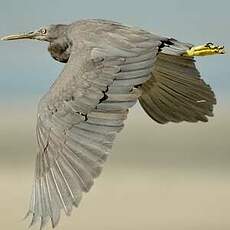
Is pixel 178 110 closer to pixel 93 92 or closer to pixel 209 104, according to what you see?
pixel 209 104

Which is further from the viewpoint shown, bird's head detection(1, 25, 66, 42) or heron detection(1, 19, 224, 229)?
bird's head detection(1, 25, 66, 42)

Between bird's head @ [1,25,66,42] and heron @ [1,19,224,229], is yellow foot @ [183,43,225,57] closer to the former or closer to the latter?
heron @ [1,19,224,229]

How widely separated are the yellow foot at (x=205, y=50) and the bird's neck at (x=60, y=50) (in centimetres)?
67

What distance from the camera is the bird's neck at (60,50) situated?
7.95 meters

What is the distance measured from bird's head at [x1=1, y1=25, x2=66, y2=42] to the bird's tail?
55 centimetres

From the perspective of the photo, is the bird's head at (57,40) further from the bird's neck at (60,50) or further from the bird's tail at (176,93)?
the bird's tail at (176,93)

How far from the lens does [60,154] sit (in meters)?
6.79

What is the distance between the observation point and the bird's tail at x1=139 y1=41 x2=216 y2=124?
793 cm

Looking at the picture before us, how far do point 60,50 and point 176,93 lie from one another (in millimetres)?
→ 667

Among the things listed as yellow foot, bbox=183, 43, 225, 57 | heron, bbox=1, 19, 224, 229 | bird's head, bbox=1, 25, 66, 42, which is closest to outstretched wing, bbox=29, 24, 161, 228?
heron, bbox=1, 19, 224, 229

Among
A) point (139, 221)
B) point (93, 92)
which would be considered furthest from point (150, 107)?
point (139, 221)

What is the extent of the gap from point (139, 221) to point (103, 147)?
19.8 feet

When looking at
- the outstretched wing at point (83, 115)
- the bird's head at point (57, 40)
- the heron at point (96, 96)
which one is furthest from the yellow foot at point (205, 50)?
the bird's head at point (57, 40)

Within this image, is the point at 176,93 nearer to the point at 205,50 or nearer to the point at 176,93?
the point at 176,93
